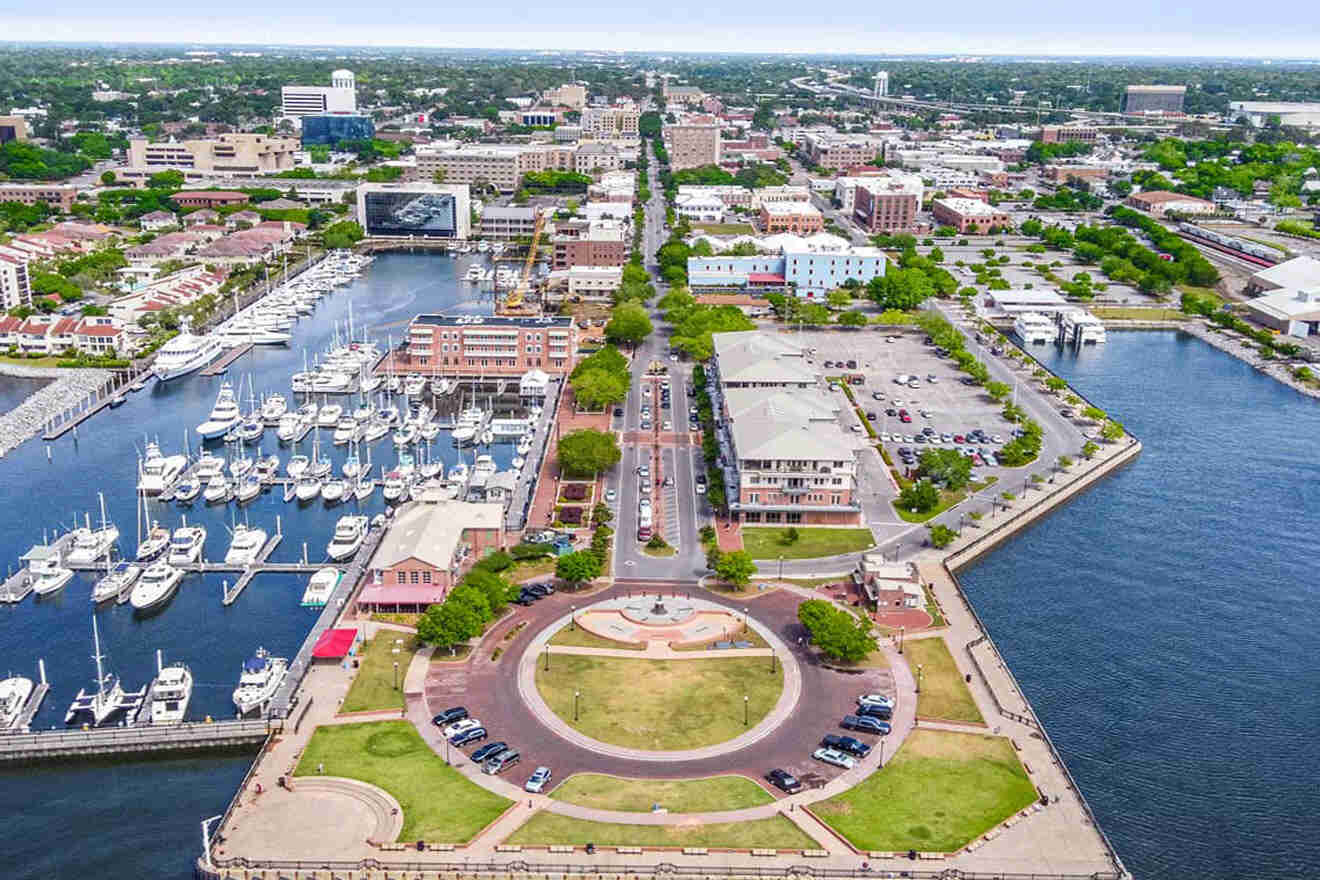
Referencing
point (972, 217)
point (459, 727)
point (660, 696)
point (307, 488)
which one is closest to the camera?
point (459, 727)

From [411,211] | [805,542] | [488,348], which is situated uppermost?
[411,211]

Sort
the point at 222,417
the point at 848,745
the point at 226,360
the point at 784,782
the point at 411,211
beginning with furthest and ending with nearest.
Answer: the point at 411,211 < the point at 226,360 < the point at 222,417 < the point at 848,745 < the point at 784,782

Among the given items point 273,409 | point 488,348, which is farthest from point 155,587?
point 488,348

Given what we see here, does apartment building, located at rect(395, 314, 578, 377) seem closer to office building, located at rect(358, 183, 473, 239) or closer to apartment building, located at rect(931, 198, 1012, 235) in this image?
office building, located at rect(358, 183, 473, 239)

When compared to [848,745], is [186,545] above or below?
above

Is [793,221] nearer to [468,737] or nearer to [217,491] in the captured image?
[217,491]

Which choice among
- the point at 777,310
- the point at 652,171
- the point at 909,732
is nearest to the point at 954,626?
the point at 909,732

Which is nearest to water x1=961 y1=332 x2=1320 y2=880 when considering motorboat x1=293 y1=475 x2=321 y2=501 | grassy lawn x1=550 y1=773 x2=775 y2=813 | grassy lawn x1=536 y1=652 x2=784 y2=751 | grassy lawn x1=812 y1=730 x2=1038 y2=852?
grassy lawn x1=812 y1=730 x2=1038 y2=852
